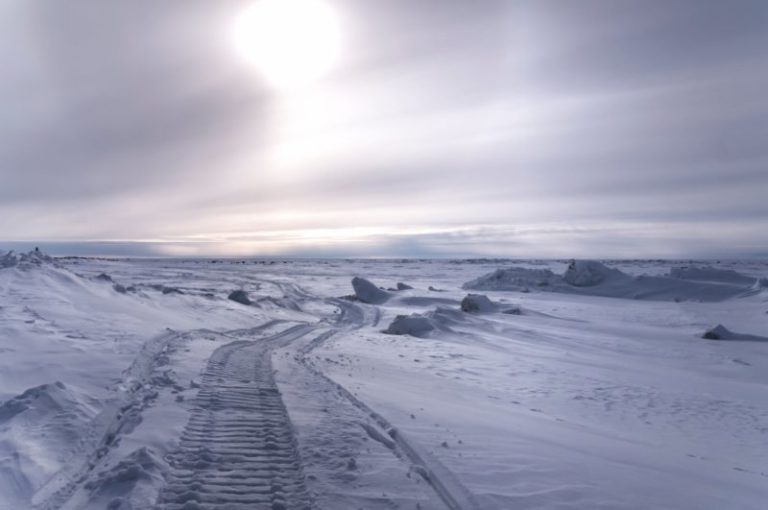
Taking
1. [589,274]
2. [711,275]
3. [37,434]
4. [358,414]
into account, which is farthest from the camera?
[589,274]

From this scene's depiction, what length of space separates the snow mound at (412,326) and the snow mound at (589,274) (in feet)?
70.2

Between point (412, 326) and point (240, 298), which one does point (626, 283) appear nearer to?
point (412, 326)

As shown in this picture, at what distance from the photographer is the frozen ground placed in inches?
199

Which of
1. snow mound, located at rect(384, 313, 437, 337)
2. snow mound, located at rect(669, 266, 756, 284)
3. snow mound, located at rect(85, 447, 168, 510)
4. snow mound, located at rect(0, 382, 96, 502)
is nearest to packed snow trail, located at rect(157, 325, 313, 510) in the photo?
snow mound, located at rect(85, 447, 168, 510)

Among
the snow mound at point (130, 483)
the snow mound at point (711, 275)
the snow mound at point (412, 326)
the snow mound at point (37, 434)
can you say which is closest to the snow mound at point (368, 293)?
the snow mound at point (412, 326)

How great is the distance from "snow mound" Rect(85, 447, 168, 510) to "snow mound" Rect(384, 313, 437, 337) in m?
13.6

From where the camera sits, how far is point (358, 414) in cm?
740

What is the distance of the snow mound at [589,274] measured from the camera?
36.7m

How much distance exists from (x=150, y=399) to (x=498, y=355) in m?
9.73

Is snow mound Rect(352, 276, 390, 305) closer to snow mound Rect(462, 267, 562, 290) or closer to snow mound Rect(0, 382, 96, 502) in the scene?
snow mound Rect(462, 267, 562, 290)

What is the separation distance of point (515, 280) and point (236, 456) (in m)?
34.9

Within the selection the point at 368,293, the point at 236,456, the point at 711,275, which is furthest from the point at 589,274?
the point at 236,456

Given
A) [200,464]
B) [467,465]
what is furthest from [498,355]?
[200,464]

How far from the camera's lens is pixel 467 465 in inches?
227
